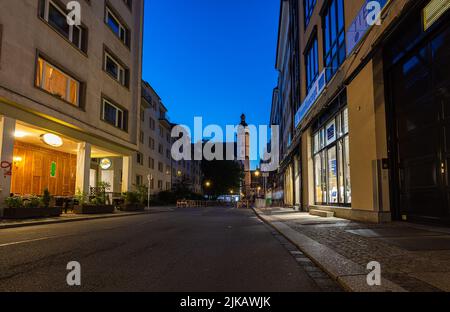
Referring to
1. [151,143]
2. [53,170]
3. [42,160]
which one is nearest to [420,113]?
[42,160]

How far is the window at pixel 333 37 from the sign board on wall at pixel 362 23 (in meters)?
1.29

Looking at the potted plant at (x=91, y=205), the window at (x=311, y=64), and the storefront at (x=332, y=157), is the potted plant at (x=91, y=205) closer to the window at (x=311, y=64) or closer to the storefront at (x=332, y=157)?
the storefront at (x=332, y=157)

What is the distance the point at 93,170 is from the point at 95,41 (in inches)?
471

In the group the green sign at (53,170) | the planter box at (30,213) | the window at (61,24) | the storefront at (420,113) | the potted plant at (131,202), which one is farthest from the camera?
the potted plant at (131,202)

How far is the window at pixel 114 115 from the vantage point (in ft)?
83.7

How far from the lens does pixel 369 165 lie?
503 inches

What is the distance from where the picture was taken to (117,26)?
2802 cm

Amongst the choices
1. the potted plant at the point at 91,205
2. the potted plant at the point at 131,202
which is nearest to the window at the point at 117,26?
the potted plant at the point at 131,202

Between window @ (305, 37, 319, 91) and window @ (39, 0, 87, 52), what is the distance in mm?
13991

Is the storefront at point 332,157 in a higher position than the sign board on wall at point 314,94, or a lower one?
lower

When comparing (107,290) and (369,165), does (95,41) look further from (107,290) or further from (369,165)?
(107,290)

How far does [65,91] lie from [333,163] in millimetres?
14910

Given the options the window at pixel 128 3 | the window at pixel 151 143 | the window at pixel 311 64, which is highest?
the window at pixel 128 3

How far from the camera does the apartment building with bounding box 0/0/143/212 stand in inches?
634
